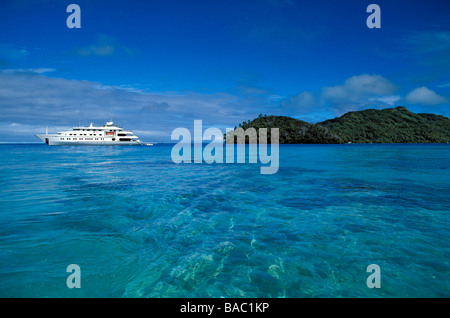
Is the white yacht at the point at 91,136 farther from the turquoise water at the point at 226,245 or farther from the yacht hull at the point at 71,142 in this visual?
the turquoise water at the point at 226,245

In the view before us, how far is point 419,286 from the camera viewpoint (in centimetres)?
556

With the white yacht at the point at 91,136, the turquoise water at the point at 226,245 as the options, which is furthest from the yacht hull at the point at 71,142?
the turquoise water at the point at 226,245

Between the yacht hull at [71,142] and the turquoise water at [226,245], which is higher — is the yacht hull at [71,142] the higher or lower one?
the higher one

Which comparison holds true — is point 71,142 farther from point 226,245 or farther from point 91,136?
point 226,245

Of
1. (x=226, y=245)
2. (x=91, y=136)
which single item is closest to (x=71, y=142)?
(x=91, y=136)

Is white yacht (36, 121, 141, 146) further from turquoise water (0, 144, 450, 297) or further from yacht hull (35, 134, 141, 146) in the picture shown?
turquoise water (0, 144, 450, 297)

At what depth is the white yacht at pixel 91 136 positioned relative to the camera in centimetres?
13600

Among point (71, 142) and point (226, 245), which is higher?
point (71, 142)

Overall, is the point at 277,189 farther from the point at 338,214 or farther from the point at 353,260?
the point at 353,260

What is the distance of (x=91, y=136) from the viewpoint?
140 m

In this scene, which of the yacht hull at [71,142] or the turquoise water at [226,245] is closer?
the turquoise water at [226,245]

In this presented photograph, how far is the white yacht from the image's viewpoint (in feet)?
446

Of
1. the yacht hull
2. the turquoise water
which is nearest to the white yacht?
the yacht hull
